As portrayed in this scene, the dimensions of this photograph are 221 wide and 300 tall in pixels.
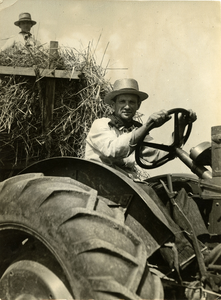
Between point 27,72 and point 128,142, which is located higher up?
point 27,72

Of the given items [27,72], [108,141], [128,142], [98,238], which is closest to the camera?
[98,238]

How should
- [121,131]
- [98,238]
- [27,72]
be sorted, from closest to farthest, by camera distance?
[98,238]
[121,131]
[27,72]

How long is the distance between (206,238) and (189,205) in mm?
238

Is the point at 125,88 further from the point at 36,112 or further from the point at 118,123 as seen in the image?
the point at 36,112

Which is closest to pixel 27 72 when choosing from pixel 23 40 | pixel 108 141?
pixel 23 40

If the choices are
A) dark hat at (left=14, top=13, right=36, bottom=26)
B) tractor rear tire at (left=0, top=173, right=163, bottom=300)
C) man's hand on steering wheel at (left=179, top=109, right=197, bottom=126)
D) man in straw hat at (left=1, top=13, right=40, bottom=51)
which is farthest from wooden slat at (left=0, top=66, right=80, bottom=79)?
tractor rear tire at (left=0, top=173, right=163, bottom=300)

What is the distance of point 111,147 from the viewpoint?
8.16ft

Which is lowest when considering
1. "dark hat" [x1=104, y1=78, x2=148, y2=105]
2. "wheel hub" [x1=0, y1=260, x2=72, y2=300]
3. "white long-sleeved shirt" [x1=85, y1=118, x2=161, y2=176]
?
"wheel hub" [x1=0, y1=260, x2=72, y2=300]

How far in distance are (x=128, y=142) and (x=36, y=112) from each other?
1.19 metres

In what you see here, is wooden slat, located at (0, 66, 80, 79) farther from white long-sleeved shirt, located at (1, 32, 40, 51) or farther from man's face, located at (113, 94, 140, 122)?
man's face, located at (113, 94, 140, 122)

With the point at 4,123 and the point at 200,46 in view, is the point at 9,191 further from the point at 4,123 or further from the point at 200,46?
the point at 200,46

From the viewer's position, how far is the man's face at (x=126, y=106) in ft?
10.1

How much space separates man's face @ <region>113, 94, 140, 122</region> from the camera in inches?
122

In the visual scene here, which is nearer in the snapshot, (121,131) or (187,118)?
(187,118)
